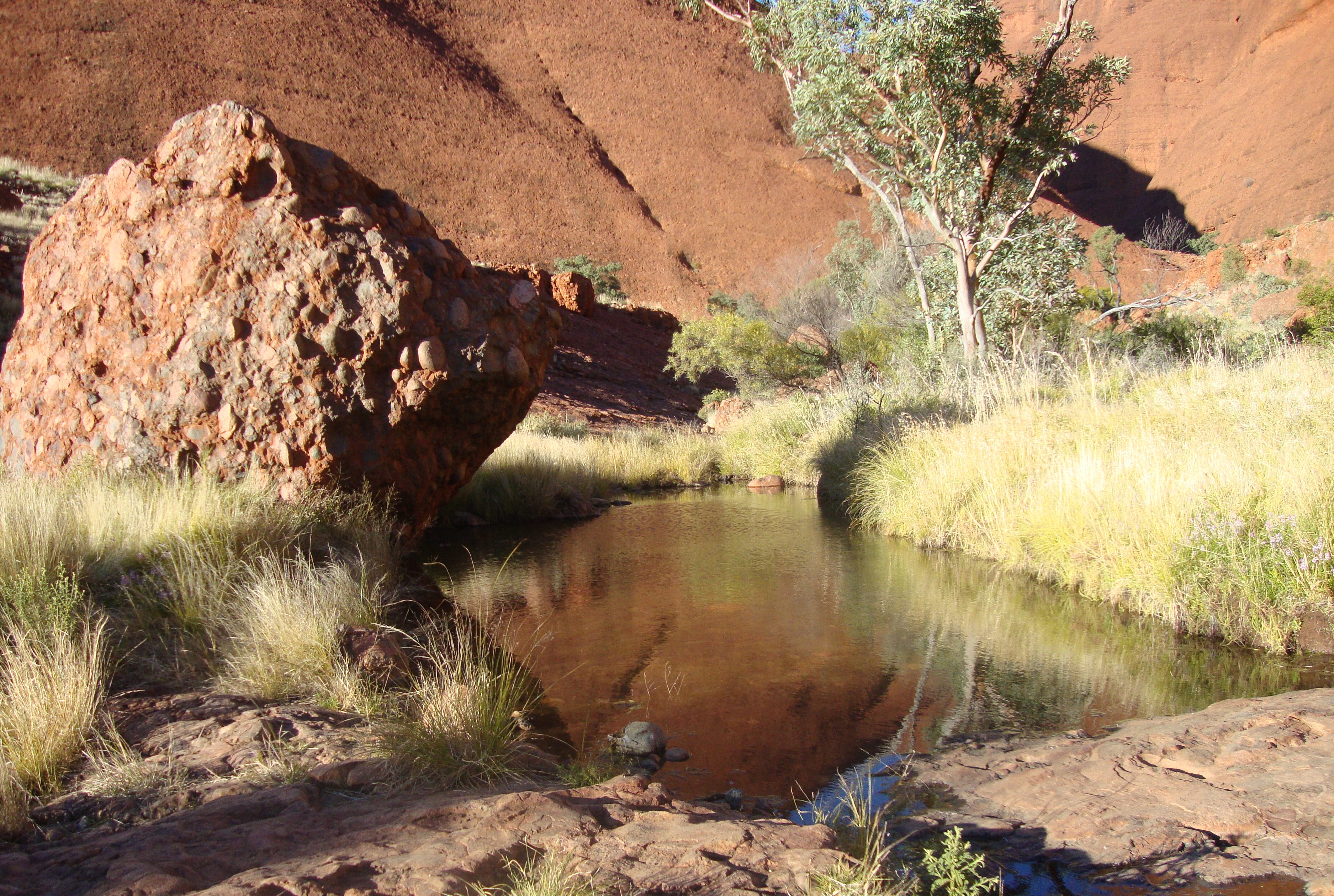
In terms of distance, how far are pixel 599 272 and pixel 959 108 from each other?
984 inches

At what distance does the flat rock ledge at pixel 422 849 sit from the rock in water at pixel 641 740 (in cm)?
96

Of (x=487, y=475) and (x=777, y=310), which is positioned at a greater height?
(x=777, y=310)

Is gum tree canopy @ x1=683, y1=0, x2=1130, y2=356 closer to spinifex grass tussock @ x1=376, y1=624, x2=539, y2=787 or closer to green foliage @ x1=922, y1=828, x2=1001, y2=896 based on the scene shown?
spinifex grass tussock @ x1=376, y1=624, x2=539, y2=787

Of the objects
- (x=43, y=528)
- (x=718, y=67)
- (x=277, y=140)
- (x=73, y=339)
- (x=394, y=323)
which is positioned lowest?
(x=43, y=528)

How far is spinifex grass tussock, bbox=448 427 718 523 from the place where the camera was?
35.5 feet

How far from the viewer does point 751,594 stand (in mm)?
6535

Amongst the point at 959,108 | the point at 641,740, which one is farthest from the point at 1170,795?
the point at 959,108

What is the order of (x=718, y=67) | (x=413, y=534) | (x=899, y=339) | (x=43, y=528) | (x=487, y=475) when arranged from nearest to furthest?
(x=43, y=528) < (x=413, y=534) < (x=487, y=475) < (x=899, y=339) < (x=718, y=67)

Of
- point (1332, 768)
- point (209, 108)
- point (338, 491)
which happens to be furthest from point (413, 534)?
point (1332, 768)

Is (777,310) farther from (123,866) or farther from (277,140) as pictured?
(123,866)

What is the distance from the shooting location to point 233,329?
6.18m

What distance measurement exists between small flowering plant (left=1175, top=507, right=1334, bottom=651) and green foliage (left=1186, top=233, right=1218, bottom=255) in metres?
49.0

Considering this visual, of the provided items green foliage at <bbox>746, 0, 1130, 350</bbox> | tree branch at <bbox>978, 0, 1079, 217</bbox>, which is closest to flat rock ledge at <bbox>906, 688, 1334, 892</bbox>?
green foliage at <bbox>746, 0, 1130, 350</bbox>

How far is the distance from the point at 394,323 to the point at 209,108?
2.18 metres
